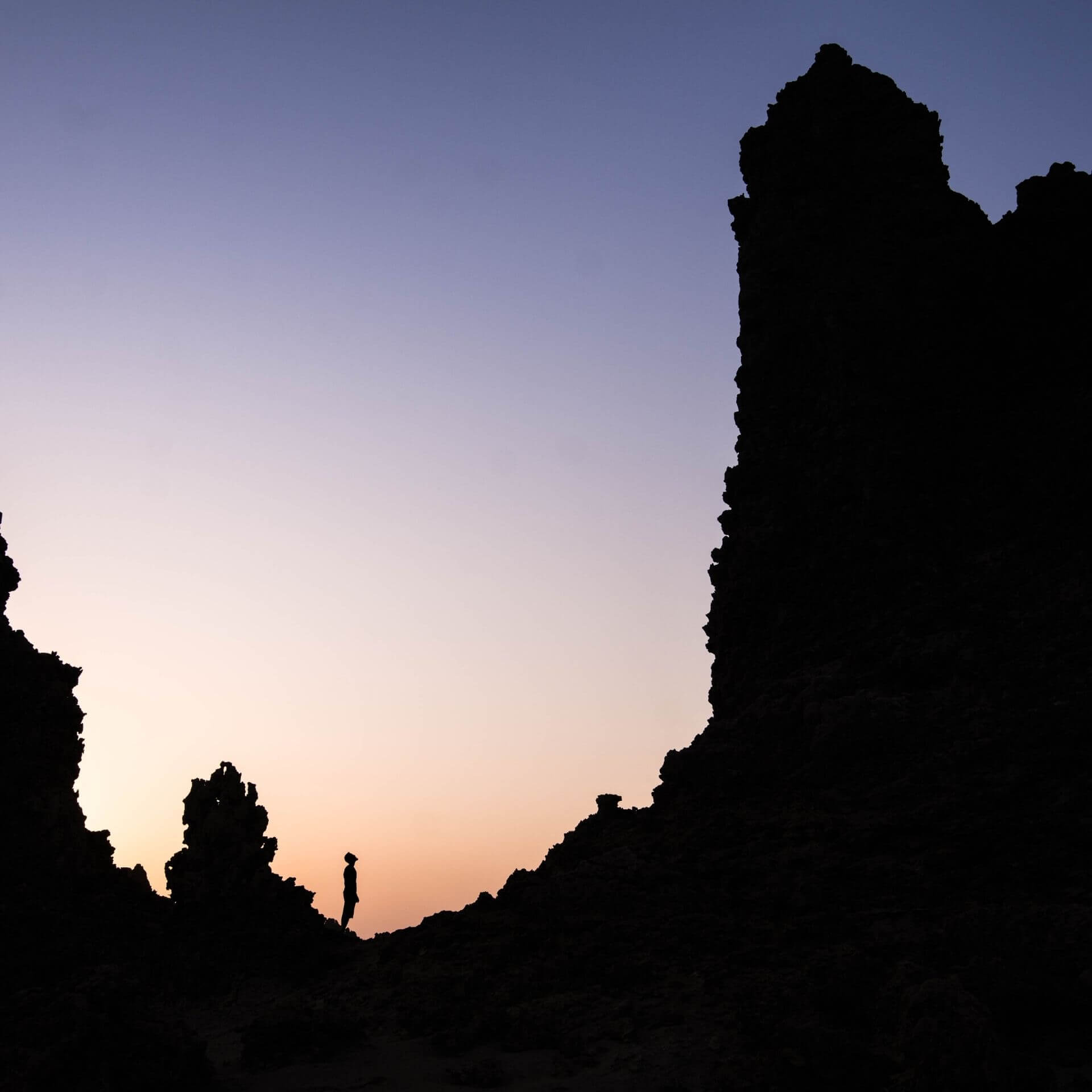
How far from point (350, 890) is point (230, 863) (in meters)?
5.05

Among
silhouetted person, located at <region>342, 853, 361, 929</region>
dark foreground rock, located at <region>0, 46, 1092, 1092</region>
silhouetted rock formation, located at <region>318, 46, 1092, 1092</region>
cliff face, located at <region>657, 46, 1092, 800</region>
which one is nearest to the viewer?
silhouetted rock formation, located at <region>318, 46, 1092, 1092</region>

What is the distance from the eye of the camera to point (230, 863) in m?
24.9

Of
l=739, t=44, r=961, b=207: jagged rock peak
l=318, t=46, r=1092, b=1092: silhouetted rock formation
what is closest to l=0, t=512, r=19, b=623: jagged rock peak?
l=318, t=46, r=1092, b=1092: silhouetted rock formation

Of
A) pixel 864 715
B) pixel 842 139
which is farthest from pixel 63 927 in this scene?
pixel 842 139

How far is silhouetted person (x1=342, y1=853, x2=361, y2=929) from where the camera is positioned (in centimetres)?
2875

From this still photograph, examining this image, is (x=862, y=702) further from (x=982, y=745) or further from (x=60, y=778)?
(x=60, y=778)

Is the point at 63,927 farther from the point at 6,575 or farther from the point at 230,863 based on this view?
the point at 6,575

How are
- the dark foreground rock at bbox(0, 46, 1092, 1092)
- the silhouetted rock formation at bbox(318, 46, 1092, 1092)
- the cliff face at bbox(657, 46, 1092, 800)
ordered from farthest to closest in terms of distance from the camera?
1. the cliff face at bbox(657, 46, 1092, 800)
2. the dark foreground rock at bbox(0, 46, 1092, 1092)
3. the silhouetted rock formation at bbox(318, 46, 1092, 1092)

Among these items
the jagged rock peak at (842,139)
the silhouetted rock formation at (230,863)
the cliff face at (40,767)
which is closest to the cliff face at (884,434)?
the jagged rock peak at (842,139)

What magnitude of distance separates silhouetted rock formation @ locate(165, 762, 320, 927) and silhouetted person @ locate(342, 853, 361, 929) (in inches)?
147

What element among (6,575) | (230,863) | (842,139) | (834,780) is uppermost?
(842,139)

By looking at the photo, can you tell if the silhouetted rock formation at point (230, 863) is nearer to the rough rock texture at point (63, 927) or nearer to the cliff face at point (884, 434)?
the rough rock texture at point (63, 927)

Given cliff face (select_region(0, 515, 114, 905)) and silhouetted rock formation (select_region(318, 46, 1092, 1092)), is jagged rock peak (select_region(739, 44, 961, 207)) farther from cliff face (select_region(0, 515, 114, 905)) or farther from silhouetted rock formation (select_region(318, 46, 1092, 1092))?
cliff face (select_region(0, 515, 114, 905))

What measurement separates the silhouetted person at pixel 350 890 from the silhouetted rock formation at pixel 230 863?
12.3 ft
